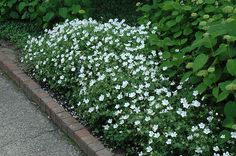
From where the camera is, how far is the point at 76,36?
513cm

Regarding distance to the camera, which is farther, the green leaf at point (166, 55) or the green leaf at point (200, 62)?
the green leaf at point (166, 55)

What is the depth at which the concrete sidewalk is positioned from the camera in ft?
13.0

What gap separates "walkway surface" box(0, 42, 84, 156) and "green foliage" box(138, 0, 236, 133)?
1.22 m

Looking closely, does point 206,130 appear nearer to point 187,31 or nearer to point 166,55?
point 166,55

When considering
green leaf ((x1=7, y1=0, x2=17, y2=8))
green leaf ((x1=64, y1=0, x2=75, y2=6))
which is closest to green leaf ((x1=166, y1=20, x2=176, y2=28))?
green leaf ((x1=64, y1=0, x2=75, y2=6))

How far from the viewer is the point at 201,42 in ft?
12.4

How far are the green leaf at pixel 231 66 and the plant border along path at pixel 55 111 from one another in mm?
1152

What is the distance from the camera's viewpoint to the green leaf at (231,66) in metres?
3.38

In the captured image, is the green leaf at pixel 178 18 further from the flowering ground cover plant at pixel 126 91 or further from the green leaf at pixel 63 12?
the green leaf at pixel 63 12

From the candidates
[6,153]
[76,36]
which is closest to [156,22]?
[76,36]

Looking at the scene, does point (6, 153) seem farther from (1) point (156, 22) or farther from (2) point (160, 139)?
(1) point (156, 22)

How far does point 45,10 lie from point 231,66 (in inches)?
135

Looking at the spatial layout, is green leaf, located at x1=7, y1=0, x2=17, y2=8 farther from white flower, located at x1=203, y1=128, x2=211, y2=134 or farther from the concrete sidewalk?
white flower, located at x1=203, y1=128, x2=211, y2=134

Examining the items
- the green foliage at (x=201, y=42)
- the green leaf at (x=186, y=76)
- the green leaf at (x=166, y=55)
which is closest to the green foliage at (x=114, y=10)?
the green foliage at (x=201, y=42)
